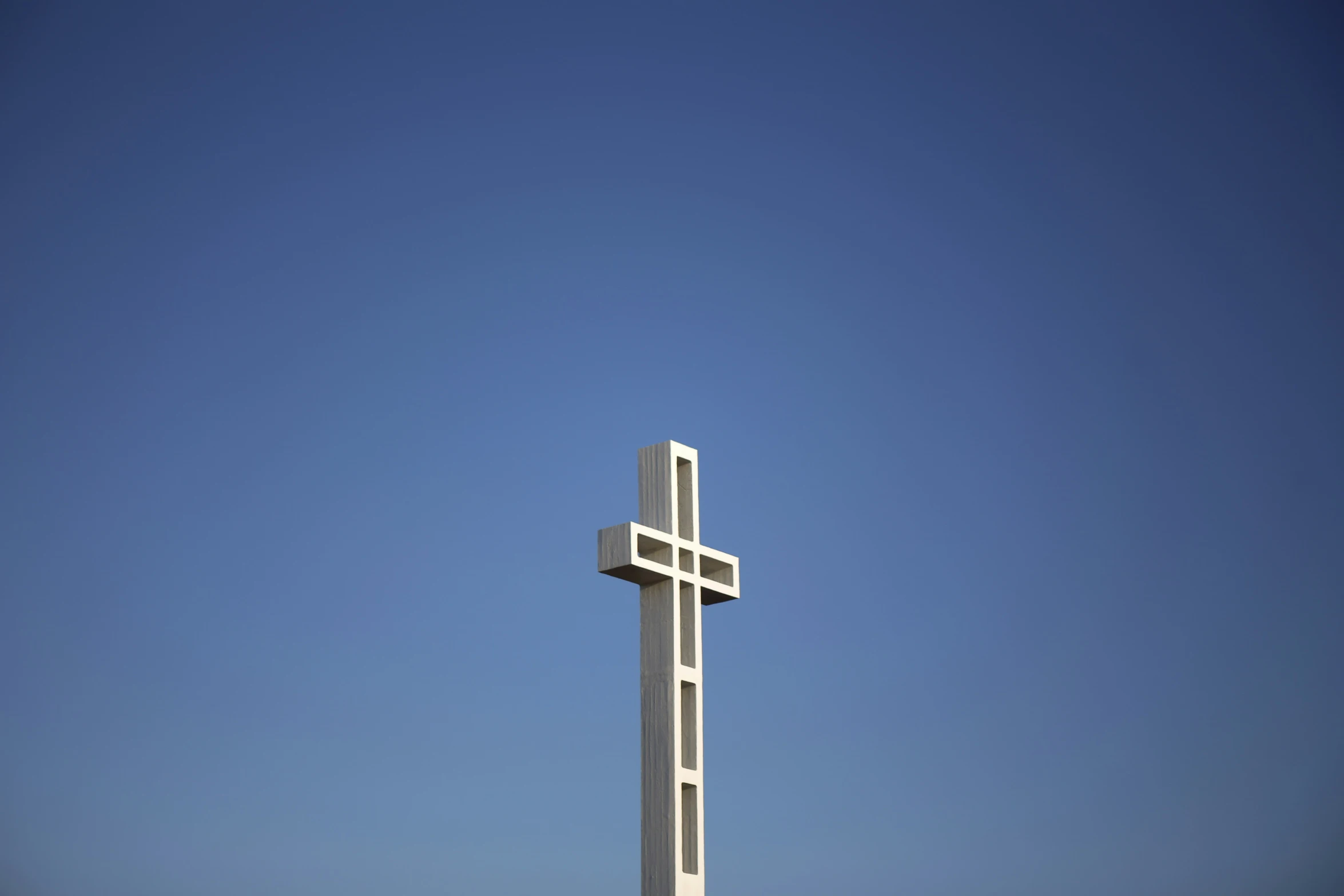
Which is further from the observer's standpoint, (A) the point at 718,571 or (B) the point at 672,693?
(A) the point at 718,571

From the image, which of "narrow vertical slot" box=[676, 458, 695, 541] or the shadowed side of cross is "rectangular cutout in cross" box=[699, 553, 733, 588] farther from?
"narrow vertical slot" box=[676, 458, 695, 541]

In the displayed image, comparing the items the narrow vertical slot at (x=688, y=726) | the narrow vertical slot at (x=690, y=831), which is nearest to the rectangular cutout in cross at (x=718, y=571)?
the narrow vertical slot at (x=688, y=726)

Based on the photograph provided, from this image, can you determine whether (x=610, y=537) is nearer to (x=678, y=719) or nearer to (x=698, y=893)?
(x=678, y=719)

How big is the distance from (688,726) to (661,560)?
1.05 metres

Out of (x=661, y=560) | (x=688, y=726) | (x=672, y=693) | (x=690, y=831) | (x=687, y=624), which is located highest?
(x=661, y=560)

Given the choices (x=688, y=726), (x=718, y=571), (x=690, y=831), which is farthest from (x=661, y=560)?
(x=690, y=831)

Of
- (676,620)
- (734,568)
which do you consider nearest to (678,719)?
(676,620)

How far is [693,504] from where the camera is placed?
1005 centimetres

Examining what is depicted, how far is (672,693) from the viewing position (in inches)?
367

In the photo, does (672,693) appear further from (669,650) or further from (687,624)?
(687,624)

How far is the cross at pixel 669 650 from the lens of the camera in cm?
912

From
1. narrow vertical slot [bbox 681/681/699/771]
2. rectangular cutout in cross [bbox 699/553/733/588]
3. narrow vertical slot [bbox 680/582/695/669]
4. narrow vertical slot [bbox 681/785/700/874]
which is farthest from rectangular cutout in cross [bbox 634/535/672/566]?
narrow vertical slot [bbox 681/785/700/874]

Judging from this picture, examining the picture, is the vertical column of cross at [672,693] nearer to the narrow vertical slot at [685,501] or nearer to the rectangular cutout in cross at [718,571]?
the narrow vertical slot at [685,501]

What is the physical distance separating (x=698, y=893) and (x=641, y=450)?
2893 mm
